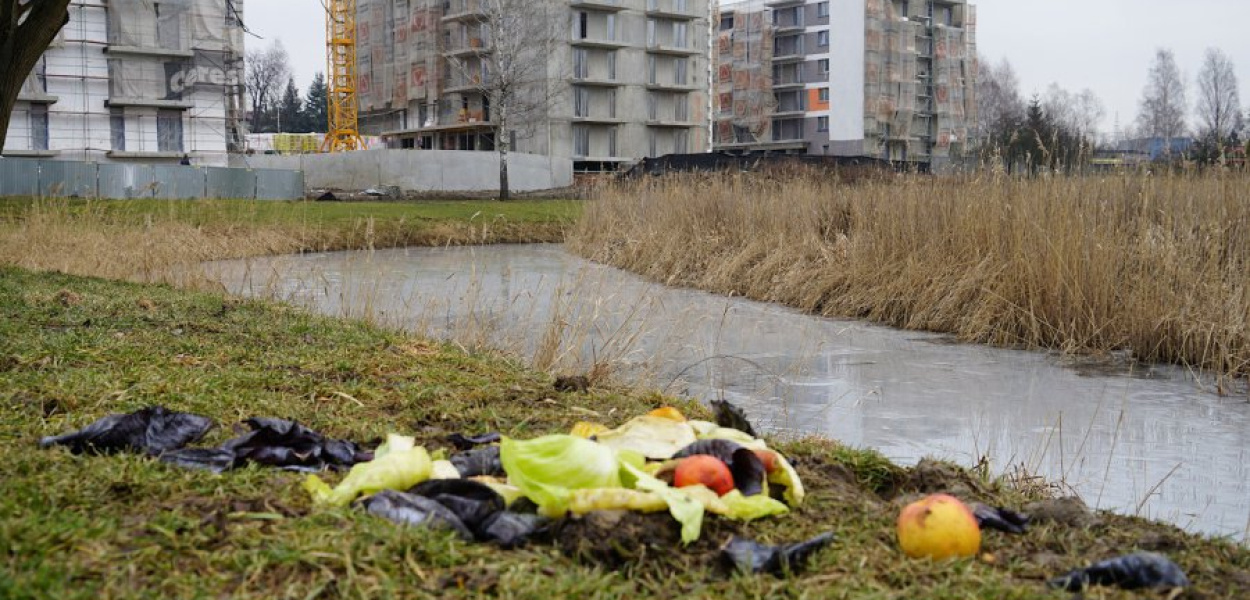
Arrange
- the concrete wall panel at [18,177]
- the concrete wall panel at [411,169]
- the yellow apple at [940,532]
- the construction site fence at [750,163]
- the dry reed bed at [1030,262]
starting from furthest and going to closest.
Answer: the concrete wall panel at [411,169] < the concrete wall panel at [18,177] < the construction site fence at [750,163] < the dry reed bed at [1030,262] < the yellow apple at [940,532]

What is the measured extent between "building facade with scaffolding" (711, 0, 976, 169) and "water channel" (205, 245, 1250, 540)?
52.6 metres

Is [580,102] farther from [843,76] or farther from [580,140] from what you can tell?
[843,76]

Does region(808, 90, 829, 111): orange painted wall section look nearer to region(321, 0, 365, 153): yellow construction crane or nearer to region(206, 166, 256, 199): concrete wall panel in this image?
region(321, 0, 365, 153): yellow construction crane

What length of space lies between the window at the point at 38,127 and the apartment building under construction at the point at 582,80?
51.8 feet

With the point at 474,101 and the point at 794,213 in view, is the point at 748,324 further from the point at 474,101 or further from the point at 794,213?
the point at 474,101

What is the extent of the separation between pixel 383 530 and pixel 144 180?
28.1 meters

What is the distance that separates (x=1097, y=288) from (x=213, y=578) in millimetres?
7706

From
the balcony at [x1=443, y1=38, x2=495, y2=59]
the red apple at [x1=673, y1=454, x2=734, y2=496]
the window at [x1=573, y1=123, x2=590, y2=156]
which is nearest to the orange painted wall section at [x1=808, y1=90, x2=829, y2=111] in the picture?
the window at [x1=573, y1=123, x2=590, y2=156]

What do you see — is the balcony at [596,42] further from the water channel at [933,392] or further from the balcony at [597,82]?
the water channel at [933,392]

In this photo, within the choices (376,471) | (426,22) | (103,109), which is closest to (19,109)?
(103,109)

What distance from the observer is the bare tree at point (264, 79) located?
87.1 metres

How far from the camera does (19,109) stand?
132 feet

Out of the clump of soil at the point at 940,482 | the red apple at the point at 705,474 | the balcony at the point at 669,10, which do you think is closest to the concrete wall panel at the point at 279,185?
the balcony at the point at 669,10

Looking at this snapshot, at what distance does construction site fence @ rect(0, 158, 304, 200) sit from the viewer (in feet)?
83.1
